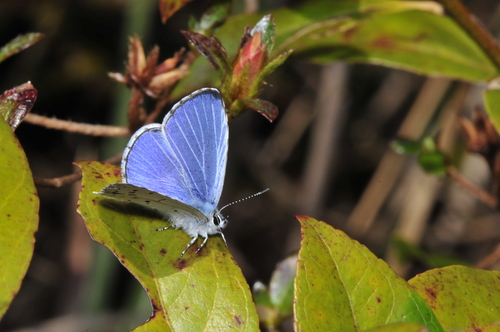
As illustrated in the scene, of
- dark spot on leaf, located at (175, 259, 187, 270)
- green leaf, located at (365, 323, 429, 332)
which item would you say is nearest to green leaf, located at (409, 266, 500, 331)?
green leaf, located at (365, 323, 429, 332)

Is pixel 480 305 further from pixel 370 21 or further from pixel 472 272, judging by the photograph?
pixel 370 21


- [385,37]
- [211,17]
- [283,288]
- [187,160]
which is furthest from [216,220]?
[385,37]

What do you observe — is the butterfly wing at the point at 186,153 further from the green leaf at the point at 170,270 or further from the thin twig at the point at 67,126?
the green leaf at the point at 170,270

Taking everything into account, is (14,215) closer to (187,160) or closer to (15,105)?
(15,105)

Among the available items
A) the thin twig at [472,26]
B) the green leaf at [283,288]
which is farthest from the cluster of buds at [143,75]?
the thin twig at [472,26]

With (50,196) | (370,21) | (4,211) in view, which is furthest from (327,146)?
(4,211)

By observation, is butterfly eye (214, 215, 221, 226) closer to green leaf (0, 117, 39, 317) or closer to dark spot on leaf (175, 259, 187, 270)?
dark spot on leaf (175, 259, 187, 270)

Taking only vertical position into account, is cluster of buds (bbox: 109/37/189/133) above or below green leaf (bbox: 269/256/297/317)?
above
